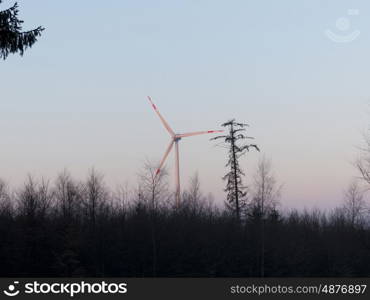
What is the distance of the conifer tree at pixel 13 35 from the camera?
46.0 feet

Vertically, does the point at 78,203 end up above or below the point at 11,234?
above

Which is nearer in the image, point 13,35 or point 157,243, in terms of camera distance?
point 13,35

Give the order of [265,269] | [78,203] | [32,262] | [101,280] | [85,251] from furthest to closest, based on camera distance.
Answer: [78,203] < [265,269] < [85,251] < [32,262] < [101,280]

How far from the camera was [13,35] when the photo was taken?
563 inches

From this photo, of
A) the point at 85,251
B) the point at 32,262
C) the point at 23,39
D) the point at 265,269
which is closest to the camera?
the point at 23,39

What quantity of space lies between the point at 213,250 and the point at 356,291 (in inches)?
1310

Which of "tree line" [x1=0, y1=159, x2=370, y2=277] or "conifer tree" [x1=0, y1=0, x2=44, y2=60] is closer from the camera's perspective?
"conifer tree" [x1=0, y1=0, x2=44, y2=60]

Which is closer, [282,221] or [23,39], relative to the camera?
[23,39]

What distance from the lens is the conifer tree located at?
14016mm

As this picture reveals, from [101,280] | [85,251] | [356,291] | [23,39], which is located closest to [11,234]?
[85,251]

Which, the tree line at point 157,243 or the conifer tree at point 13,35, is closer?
the conifer tree at point 13,35

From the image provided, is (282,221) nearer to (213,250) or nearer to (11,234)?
(213,250)

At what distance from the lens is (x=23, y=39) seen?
14.5 metres

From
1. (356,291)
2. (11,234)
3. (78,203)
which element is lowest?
(356,291)
